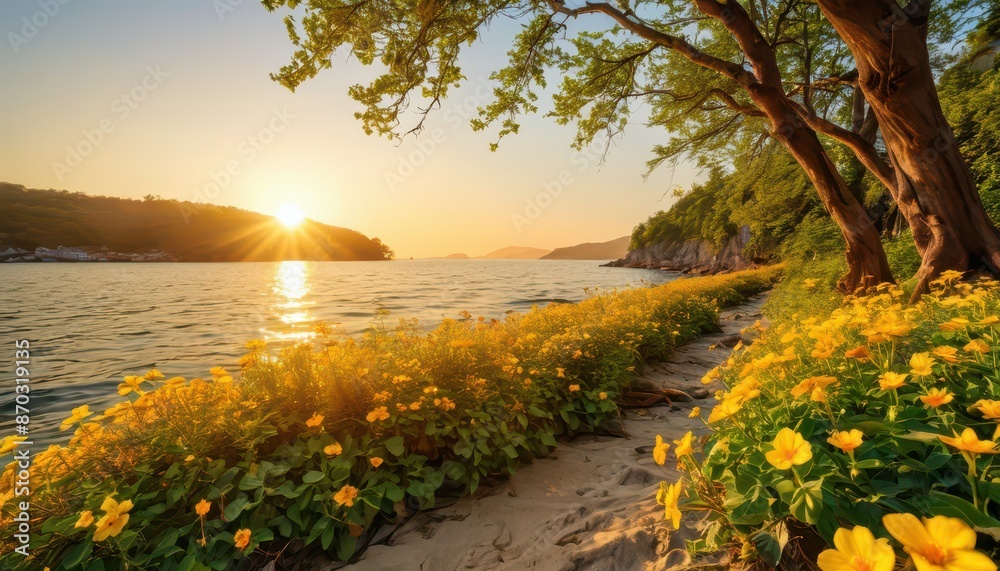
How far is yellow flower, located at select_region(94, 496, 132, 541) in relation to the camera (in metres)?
1.65

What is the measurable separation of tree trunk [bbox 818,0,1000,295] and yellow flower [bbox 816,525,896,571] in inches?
269

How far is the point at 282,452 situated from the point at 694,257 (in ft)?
219

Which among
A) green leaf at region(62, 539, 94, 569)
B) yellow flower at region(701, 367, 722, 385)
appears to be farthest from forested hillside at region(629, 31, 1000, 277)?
green leaf at region(62, 539, 94, 569)

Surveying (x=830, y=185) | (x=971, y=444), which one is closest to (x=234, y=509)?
(x=971, y=444)

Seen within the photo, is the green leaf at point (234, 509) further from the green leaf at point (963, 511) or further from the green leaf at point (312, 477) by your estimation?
the green leaf at point (963, 511)

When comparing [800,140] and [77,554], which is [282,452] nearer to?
[77,554]

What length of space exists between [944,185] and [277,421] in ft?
29.5

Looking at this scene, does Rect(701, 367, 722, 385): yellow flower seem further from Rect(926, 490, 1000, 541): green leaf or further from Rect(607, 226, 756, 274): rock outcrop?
Rect(607, 226, 756, 274): rock outcrop

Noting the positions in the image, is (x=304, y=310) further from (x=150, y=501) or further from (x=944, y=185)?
(x=944, y=185)

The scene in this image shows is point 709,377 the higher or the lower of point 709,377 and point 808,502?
the higher

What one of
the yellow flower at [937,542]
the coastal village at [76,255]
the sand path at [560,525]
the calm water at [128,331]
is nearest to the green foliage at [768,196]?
the calm water at [128,331]

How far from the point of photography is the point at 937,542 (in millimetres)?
806

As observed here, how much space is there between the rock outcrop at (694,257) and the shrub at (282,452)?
3773 centimetres

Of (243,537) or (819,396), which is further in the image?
(243,537)
